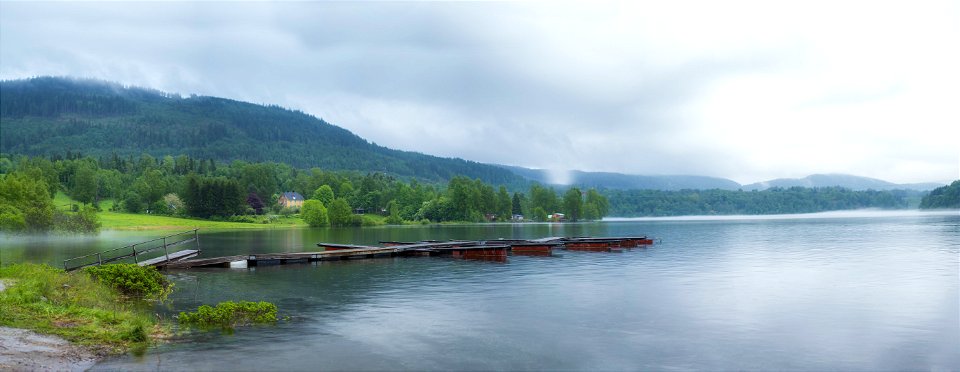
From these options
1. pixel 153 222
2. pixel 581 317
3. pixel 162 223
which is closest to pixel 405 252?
pixel 581 317

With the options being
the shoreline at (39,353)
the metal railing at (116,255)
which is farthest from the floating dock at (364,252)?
the shoreline at (39,353)

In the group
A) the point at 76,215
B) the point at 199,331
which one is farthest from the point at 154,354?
the point at 76,215

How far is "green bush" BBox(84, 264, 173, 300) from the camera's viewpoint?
115 feet

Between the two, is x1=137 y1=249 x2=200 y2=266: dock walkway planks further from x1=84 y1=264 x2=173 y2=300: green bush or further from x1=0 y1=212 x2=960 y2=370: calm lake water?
x1=84 y1=264 x2=173 y2=300: green bush

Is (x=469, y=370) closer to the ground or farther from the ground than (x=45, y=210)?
closer to the ground

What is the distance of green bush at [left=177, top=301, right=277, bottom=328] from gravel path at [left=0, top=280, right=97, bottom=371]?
5.83 metres

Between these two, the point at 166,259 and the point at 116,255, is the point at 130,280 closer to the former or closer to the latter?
the point at 166,259

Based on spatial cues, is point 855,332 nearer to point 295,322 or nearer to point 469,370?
point 469,370

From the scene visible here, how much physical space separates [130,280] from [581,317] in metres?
24.6

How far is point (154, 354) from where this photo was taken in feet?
71.3

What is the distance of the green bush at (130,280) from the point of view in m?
35.1

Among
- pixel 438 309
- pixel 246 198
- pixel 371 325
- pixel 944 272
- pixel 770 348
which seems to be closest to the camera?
pixel 770 348

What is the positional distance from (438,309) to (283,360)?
12728mm

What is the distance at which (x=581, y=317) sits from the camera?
102 feet
